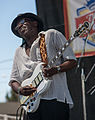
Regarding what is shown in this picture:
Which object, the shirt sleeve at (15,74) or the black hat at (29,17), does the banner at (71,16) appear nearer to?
the black hat at (29,17)

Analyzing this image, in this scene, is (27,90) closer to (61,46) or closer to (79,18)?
(61,46)

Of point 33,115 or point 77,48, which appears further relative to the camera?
point 77,48

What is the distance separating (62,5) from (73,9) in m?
0.14

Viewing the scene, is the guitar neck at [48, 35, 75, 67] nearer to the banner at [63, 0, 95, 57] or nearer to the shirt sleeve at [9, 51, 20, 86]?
the shirt sleeve at [9, 51, 20, 86]

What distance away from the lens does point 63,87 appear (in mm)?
1899

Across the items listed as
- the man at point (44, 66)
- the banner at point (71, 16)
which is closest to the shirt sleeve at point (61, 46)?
the man at point (44, 66)

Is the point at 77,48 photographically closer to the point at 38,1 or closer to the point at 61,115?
the point at 38,1

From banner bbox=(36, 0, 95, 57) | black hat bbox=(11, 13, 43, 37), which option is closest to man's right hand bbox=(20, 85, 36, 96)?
black hat bbox=(11, 13, 43, 37)

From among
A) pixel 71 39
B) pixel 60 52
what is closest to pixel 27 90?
pixel 60 52

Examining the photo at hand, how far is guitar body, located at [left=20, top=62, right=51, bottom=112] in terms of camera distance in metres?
1.89

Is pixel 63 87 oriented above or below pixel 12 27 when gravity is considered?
below

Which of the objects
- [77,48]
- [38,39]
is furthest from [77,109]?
[38,39]

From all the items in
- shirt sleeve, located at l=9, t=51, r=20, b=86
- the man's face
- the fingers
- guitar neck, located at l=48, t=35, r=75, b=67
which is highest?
the man's face

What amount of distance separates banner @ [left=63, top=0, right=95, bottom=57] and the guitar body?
3.60 feet
